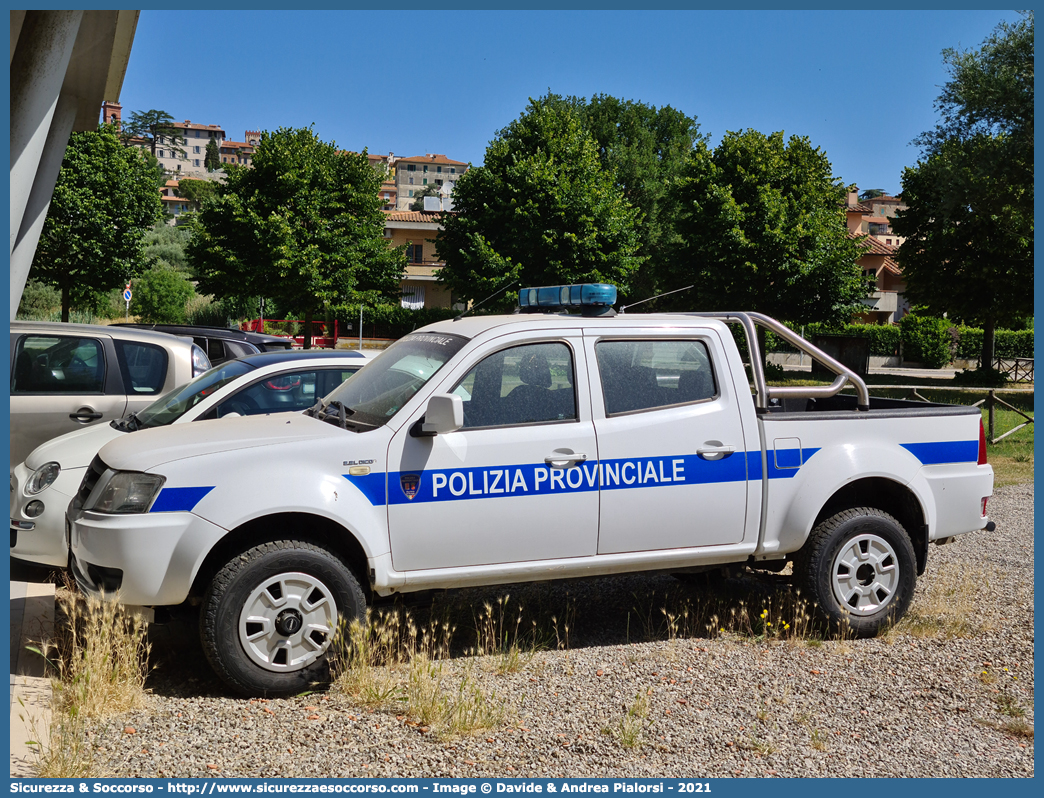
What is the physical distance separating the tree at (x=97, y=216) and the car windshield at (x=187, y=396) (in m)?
26.6

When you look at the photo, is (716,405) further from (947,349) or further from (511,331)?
(947,349)

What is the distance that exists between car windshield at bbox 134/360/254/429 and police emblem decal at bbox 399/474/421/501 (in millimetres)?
2593

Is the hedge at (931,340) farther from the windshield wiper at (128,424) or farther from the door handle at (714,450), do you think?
the door handle at (714,450)

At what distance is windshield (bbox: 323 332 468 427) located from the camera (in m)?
5.00

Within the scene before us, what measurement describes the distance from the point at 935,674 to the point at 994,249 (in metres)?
30.0

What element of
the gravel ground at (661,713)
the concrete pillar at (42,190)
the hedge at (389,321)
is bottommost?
the gravel ground at (661,713)

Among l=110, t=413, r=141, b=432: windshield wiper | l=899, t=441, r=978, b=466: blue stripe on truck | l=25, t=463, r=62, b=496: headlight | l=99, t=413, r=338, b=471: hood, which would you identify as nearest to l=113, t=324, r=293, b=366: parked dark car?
l=110, t=413, r=141, b=432: windshield wiper

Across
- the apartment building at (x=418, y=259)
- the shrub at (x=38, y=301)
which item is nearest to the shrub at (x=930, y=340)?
the apartment building at (x=418, y=259)

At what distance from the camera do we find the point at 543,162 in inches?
1556

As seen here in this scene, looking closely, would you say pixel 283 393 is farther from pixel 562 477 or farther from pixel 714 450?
pixel 714 450

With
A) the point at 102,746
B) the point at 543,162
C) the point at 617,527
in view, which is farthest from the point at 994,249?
the point at 102,746

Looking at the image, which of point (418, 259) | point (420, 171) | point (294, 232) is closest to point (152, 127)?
point (420, 171)

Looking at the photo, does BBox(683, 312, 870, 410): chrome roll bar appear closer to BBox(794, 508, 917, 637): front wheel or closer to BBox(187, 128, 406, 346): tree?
BBox(794, 508, 917, 637): front wheel

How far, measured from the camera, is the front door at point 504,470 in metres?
4.77
